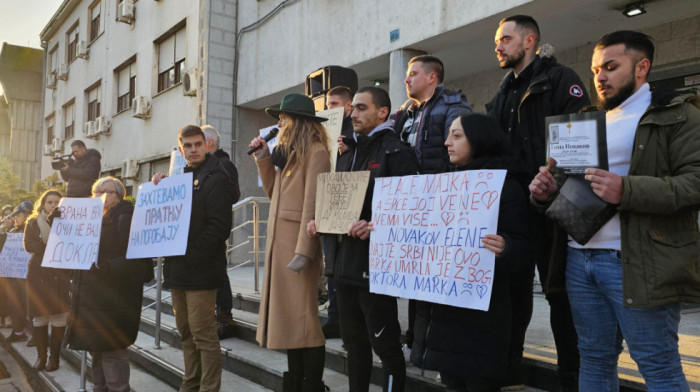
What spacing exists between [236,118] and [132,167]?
17.4 feet

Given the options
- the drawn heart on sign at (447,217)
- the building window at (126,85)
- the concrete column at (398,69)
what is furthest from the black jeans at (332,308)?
the building window at (126,85)

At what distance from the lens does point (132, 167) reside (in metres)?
15.3

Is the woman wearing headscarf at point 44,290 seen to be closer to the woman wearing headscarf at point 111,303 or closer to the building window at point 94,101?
the woman wearing headscarf at point 111,303

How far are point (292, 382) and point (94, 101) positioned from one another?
1883 centimetres

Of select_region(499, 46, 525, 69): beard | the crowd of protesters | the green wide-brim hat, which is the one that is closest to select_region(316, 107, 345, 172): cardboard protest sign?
the crowd of protesters

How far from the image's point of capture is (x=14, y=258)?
7285 mm

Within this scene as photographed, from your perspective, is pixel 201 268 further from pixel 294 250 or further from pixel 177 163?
pixel 177 163

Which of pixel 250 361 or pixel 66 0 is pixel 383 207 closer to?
pixel 250 361

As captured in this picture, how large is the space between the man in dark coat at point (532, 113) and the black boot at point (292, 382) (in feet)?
4.26

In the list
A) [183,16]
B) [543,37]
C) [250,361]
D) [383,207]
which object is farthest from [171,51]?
[383,207]

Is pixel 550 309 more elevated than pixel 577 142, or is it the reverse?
pixel 577 142

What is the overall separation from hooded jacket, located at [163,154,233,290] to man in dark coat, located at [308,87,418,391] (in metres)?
0.88

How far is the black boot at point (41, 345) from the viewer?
617 centimetres

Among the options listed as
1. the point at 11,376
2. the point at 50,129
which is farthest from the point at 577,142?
the point at 50,129
